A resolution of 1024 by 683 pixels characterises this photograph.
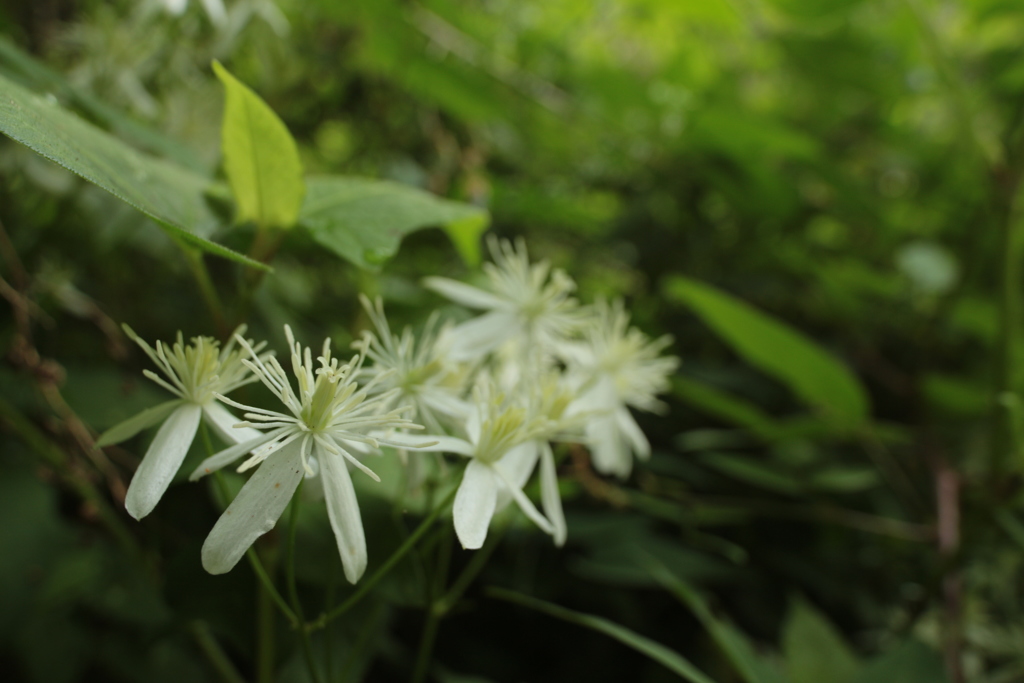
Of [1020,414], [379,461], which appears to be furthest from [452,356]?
[1020,414]

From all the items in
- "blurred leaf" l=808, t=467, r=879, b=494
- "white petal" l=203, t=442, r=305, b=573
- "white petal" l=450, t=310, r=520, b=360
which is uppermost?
"blurred leaf" l=808, t=467, r=879, b=494

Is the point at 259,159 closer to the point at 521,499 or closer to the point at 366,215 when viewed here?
the point at 366,215

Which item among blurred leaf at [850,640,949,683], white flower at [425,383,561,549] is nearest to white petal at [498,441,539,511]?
white flower at [425,383,561,549]

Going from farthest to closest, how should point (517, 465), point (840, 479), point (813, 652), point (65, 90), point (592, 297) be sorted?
1. point (592, 297)
2. point (840, 479)
3. point (813, 652)
4. point (65, 90)
5. point (517, 465)

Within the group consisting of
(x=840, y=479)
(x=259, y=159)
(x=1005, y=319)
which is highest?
(x=1005, y=319)

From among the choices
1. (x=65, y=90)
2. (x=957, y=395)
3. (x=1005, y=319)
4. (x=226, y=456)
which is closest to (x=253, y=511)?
(x=226, y=456)

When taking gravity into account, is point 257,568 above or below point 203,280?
below

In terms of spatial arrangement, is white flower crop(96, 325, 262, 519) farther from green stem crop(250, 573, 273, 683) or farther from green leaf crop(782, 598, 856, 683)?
green leaf crop(782, 598, 856, 683)

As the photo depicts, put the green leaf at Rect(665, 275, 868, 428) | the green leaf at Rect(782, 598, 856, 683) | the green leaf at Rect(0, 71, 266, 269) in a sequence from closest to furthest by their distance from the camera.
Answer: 1. the green leaf at Rect(0, 71, 266, 269)
2. the green leaf at Rect(782, 598, 856, 683)
3. the green leaf at Rect(665, 275, 868, 428)

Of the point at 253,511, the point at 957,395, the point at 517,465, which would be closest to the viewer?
the point at 253,511

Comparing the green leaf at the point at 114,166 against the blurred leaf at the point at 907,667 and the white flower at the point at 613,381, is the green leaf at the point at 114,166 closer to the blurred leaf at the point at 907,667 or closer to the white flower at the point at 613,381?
the white flower at the point at 613,381
